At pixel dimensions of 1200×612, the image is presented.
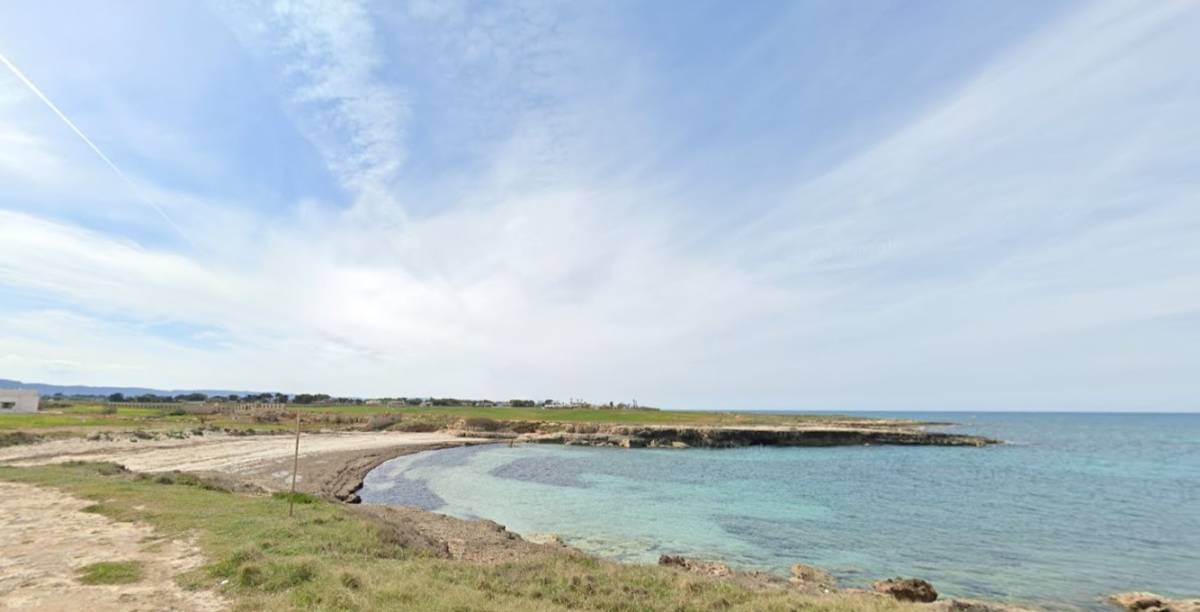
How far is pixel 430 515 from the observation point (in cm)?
2655

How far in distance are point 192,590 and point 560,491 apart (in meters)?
30.4

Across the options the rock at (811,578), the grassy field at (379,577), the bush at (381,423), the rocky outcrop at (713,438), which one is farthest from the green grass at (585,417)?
the grassy field at (379,577)

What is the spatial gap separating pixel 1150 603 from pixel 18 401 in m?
131

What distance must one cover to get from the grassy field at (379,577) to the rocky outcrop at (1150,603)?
9.97m

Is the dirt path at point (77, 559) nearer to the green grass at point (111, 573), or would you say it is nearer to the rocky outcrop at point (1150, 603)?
the green grass at point (111, 573)

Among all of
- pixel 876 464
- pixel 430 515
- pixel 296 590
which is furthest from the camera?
pixel 876 464

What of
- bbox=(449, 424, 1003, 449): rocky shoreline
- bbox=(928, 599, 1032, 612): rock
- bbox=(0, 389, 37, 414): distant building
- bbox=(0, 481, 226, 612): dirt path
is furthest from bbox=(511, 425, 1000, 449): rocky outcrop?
bbox=(0, 389, 37, 414): distant building

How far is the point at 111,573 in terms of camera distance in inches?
472

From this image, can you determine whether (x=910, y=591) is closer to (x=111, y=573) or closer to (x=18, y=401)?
(x=111, y=573)

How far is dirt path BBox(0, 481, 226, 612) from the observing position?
10.5 m

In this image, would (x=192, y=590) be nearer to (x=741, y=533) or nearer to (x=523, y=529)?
(x=523, y=529)

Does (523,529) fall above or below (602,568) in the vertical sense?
below

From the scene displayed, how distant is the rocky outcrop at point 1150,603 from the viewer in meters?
16.3

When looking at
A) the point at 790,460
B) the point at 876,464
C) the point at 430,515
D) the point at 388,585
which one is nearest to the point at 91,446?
the point at 430,515
